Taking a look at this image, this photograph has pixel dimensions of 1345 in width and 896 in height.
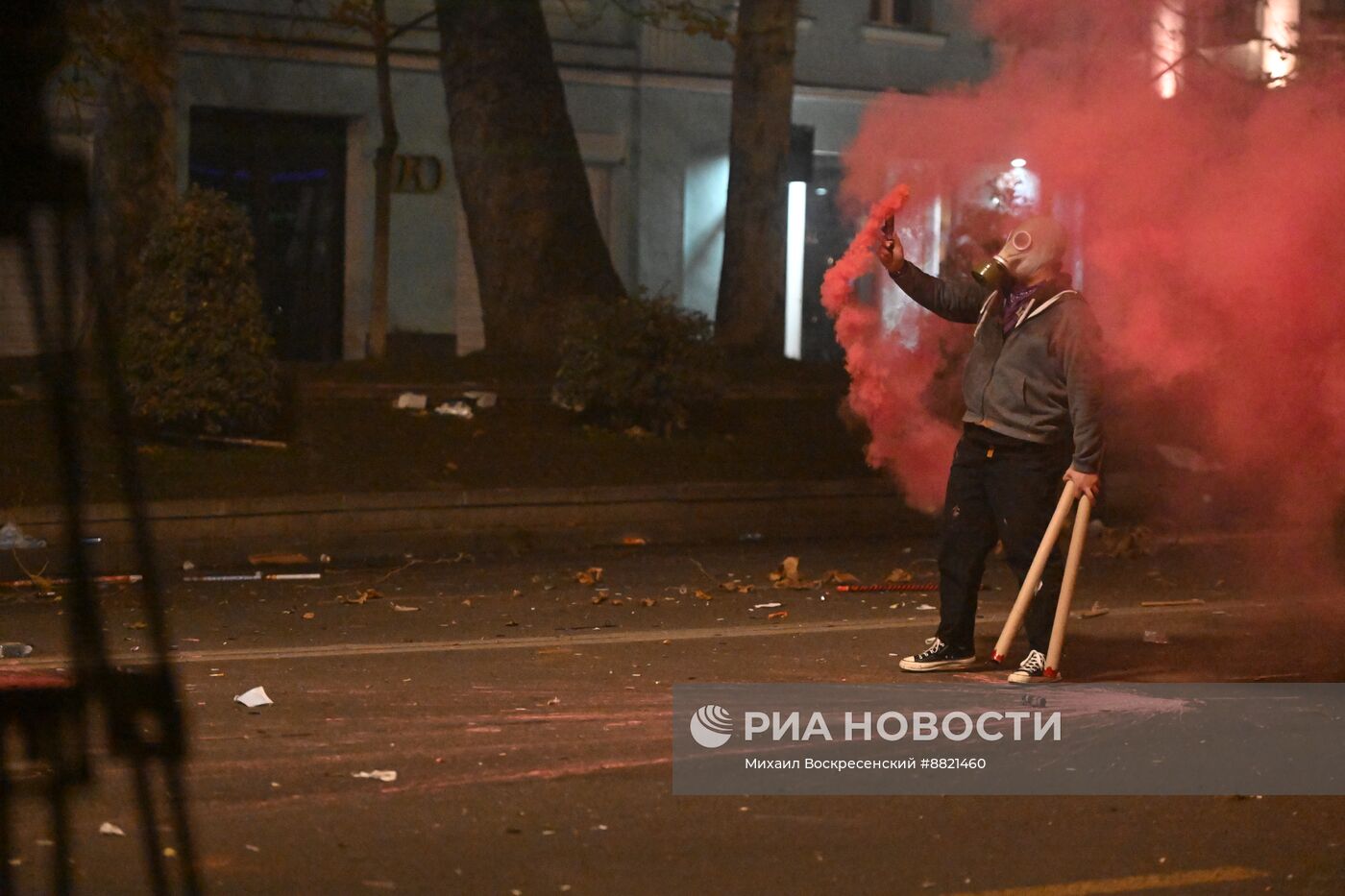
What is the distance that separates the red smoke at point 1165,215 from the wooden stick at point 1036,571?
4.75ft

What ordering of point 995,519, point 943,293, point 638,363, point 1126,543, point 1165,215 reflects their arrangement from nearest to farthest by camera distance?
point 995,519
point 943,293
point 1165,215
point 1126,543
point 638,363

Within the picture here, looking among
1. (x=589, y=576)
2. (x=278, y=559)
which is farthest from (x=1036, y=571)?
(x=278, y=559)

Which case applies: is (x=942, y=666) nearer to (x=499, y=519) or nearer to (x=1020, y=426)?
(x=1020, y=426)

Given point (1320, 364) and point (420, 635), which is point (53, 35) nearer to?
point (420, 635)

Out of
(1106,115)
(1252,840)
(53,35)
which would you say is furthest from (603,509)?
(53,35)

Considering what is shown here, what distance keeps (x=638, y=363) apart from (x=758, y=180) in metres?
4.27

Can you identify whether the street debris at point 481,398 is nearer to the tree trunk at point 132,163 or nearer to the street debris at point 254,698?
the tree trunk at point 132,163

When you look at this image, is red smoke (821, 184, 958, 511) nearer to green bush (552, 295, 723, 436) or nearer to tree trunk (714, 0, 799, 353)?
green bush (552, 295, 723, 436)

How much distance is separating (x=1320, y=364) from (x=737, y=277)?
10.5 m

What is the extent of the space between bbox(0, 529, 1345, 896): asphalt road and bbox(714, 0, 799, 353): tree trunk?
27.7 feet

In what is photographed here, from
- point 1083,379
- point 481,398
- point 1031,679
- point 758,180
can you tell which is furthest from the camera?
point 758,180

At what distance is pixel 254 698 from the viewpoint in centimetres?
644

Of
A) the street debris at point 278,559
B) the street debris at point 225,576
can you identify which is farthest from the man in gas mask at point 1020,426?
the street debris at point 278,559

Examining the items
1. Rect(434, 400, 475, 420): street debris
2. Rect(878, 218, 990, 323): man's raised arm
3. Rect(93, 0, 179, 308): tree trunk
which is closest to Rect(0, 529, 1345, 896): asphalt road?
Rect(878, 218, 990, 323): man's raised arm
